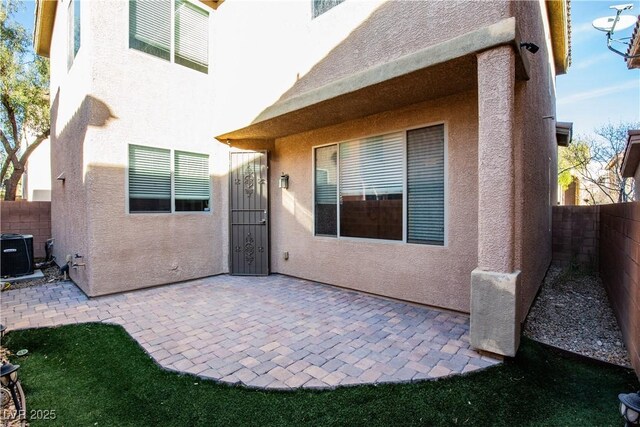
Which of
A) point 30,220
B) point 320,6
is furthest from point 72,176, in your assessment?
point 320,6

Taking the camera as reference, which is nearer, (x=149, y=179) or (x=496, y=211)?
(x=496, y=211)

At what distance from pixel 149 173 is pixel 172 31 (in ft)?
11.3

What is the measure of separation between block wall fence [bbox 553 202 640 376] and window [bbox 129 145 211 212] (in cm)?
787

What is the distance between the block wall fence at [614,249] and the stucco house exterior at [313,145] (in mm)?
1116

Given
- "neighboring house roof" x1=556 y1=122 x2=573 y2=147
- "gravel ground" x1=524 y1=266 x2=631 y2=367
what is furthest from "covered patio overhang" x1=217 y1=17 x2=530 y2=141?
"neighboring house roof" x1=556 y1=122 x2=573 y2=147

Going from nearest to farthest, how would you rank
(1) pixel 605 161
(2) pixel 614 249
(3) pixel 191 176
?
(2) pixel 614 249
(3) pixel 191 176
(1) pixel 605 161

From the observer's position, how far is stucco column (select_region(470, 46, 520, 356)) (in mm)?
3539

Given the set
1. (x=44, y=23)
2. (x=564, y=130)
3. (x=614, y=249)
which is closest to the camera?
(x=614, y=249)

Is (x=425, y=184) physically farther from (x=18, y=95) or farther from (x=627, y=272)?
(x=18, y=95)

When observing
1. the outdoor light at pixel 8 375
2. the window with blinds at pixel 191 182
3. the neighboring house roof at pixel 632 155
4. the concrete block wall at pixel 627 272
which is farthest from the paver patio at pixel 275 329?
the neighboring house roof at pixel 632 155

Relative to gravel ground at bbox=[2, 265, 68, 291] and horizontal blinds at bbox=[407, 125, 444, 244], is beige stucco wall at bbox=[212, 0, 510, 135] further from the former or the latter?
gravel ground at bbox=[2, 265, 68, 291]

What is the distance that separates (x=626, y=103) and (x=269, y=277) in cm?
1677

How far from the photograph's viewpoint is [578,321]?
4.96m

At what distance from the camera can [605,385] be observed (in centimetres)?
320
